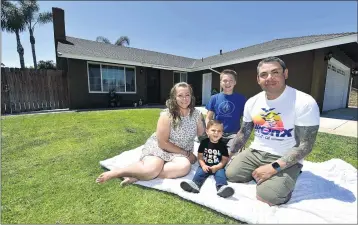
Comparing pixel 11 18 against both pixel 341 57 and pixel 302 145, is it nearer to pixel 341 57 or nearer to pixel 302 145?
pixel 302 145

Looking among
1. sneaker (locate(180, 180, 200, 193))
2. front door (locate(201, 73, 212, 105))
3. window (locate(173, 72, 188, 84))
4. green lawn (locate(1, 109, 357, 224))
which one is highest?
window (locate(173, 72, 188, 84))

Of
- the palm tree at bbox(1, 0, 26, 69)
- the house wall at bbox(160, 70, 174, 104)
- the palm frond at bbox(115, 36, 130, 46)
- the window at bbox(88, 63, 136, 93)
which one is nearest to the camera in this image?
the window at bbox(88, 63, 136, 93)

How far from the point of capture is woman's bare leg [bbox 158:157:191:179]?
2.38 meters

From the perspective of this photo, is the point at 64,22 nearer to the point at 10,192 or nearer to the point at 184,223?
the point at 10,192

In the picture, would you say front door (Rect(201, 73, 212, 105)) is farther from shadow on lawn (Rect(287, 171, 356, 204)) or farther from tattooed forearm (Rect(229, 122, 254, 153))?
shadow on lawn (Rect(287, 171, 356, 204))

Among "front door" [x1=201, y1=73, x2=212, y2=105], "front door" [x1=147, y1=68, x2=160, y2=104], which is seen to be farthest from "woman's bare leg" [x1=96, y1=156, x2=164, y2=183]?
"front door" [x1=201, y1=73, x2=212, y2=105]

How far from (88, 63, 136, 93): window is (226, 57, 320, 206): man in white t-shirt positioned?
837cm

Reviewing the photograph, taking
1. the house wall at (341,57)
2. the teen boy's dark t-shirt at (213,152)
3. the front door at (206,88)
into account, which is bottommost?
the teen boy's dark t-shirt at (213,152)

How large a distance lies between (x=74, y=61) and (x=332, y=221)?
371 inches

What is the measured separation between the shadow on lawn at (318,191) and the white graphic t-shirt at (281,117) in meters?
0.46

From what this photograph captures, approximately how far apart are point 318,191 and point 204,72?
1070 centimetres

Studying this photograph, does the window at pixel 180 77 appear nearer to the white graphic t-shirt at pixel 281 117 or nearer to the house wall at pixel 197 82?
the house wall at pixel 197 82

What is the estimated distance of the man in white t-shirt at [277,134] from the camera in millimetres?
1882

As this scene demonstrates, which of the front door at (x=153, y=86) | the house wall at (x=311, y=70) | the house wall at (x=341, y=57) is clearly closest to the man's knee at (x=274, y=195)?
the house wall at (x=311, y=70)
